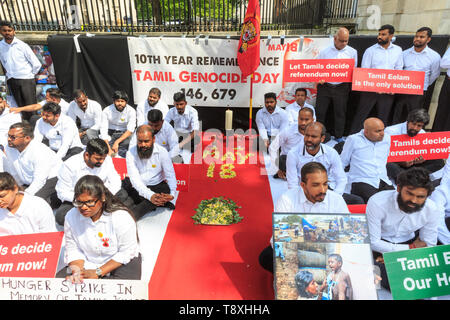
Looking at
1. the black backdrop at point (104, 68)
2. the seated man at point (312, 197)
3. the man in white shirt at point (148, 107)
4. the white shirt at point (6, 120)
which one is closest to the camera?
the seated man at point (312, 197)

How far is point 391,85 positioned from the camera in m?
6.12

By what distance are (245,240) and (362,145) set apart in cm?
208

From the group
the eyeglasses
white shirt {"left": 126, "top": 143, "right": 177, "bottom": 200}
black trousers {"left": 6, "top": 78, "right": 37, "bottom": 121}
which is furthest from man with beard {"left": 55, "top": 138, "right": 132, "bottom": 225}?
black trousers {"left": 6, "top": 78, "right": 37, "bottom": 121}

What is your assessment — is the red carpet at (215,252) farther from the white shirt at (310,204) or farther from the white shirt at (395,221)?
the white shirt at (395,221)

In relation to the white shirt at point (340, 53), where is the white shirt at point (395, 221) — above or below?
below

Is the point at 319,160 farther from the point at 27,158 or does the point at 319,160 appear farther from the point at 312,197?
the point at 27,158

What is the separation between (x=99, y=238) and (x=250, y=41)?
4714 mm

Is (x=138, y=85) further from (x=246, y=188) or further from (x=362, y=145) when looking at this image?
(x=362, y=145)

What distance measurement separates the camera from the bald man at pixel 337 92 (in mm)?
6211

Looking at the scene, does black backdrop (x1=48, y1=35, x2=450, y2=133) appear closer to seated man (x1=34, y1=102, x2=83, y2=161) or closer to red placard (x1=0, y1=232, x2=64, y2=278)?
seated man (x1=34, y1=102, x2=83, y2=161)

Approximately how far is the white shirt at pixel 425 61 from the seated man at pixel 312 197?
4.70 metres

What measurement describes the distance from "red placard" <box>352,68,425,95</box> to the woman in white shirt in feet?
17.5

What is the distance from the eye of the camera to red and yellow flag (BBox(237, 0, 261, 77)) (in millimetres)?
5727

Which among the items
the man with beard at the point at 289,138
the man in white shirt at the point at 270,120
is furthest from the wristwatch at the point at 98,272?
the man in white shirt at the point at 270,120
